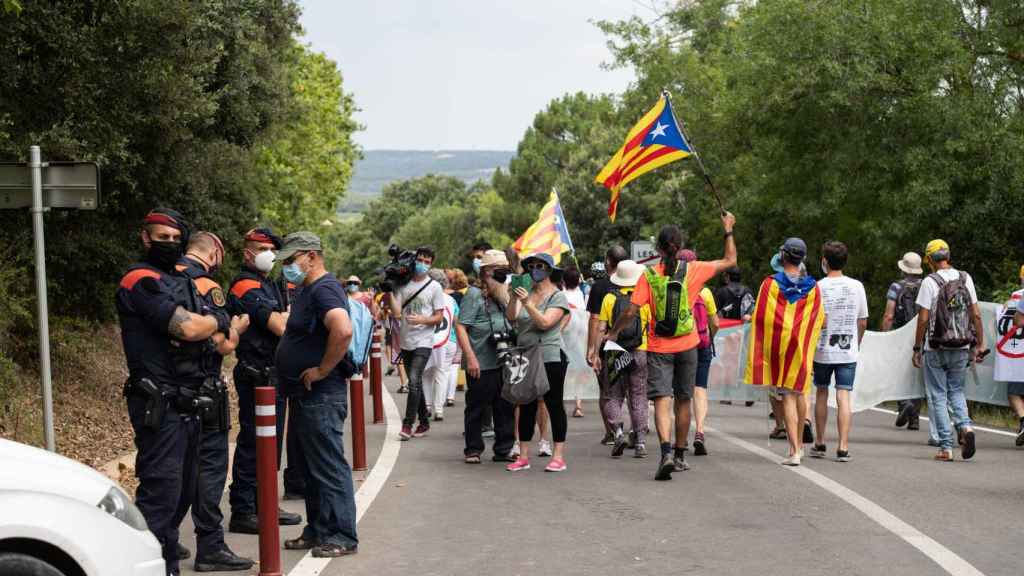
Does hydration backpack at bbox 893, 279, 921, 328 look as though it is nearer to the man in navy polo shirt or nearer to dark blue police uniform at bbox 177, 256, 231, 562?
the man in navy polo shirt

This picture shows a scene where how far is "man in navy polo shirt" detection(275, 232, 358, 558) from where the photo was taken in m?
8.01

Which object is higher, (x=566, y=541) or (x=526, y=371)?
(x=526, y=371)

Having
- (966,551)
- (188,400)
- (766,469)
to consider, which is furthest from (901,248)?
(188,400)

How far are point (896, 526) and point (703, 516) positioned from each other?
1278 millimetres

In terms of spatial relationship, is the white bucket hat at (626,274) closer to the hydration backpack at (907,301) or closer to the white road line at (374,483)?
the white road line at (374,483)

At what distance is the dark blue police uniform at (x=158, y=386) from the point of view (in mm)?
6969

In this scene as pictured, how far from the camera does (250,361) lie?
895 cm

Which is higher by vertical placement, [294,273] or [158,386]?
[294,273]

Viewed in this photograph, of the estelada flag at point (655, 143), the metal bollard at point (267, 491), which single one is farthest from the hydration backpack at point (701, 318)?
the metal bollard at point (267, 491)

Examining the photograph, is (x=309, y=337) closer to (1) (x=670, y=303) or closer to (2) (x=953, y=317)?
(1) (x=670, y=303)

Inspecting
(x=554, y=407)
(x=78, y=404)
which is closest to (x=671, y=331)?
(x=554, y=407)

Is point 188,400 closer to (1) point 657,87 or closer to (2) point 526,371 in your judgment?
(2) point 526,371

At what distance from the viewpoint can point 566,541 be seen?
337 inches

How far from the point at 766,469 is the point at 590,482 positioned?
1.63m
